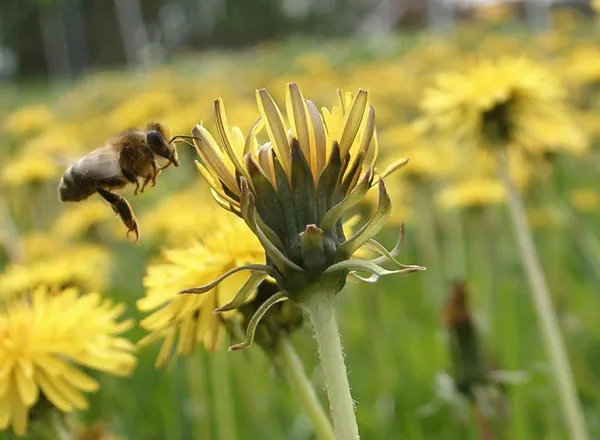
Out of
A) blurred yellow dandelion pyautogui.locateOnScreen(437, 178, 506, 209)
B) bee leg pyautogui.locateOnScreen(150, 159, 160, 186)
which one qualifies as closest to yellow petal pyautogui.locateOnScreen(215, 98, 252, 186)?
bee leg pyautogui.locateOnScreen(150, 159, 160, 186)

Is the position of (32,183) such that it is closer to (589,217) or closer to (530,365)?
(530,365)

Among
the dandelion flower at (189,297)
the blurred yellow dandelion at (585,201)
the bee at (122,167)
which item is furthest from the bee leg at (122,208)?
the blurred yellow dandelion at (585,201)

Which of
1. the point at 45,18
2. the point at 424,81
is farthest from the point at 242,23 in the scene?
the point at 424,81

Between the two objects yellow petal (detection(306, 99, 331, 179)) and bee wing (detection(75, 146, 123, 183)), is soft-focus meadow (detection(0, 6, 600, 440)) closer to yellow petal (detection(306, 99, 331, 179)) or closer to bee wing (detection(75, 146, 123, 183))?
bee wing (detection(75, 146, 123, 183))

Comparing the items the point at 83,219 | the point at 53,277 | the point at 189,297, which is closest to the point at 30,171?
the point at 83,219

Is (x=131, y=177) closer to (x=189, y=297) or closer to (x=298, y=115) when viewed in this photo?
(x=189, y=297)

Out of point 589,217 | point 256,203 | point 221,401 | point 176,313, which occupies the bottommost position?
point 589,217

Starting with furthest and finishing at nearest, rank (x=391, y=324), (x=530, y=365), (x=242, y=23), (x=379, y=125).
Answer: (x=242, y=23)
(x=379, y=125)
(x=391, y=324)
(x=530, y=365)
